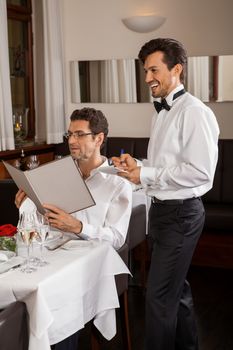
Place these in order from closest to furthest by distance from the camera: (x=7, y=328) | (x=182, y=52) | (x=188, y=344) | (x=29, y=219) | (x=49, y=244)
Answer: (x=7, y=328)
(x=29, y=219)
(x=49, y=244)
(x=182, y=52)
(x=188, y=344)

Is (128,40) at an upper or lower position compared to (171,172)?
upper

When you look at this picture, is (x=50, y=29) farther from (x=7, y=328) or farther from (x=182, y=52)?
(x=7, y=328)

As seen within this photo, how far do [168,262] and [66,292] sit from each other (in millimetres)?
592

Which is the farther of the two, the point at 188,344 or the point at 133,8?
the point at 133,8

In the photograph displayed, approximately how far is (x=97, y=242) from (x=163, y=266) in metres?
0.33

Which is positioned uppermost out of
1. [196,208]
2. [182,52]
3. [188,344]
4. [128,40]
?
[128,40]

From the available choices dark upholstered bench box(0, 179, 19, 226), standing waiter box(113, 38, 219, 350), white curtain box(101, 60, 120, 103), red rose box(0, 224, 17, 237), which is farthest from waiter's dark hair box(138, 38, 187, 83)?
white curtain box(101, 60, 120, 103)

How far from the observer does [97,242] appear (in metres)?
2.26

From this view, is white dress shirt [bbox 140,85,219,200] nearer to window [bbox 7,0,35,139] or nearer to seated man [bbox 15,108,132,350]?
seated man [bbox 15,108,132,350]

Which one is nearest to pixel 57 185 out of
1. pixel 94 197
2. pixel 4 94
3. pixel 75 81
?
pixel 94 197

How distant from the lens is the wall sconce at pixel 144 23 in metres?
5.09

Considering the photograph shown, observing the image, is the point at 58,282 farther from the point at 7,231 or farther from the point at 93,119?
the point at 93,119

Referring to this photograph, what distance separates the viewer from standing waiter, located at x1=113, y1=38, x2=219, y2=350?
227cm

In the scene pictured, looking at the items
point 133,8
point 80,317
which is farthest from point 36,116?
point 80,317
